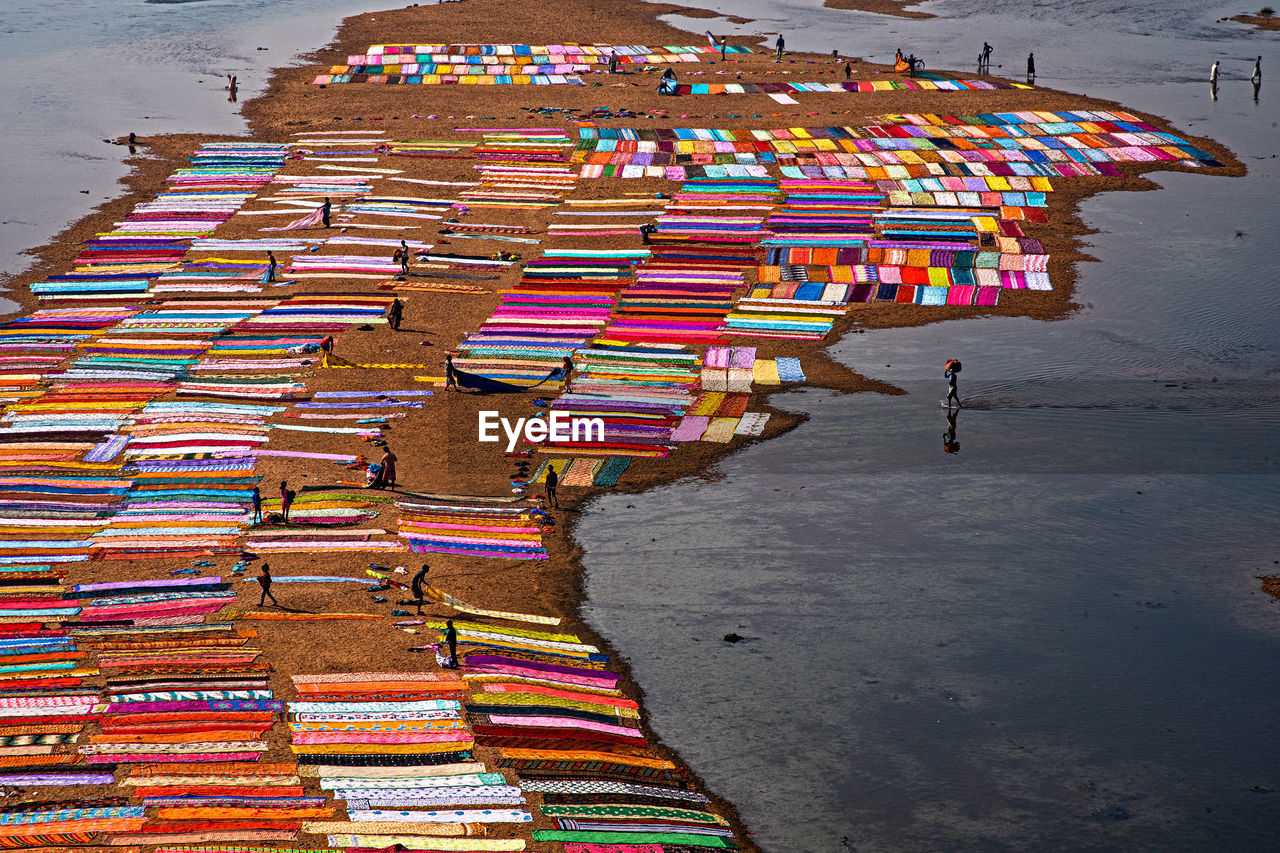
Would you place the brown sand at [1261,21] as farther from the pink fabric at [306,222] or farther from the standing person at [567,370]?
the standing person at [567,370]

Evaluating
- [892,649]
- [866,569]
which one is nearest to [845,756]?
[892,649]

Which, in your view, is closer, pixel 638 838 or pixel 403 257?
pixel 638 838

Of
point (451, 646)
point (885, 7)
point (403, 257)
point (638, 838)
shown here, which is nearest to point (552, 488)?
point (451, 646)

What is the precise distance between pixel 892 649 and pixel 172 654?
1622 centimetres

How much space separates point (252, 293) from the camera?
5212 cm

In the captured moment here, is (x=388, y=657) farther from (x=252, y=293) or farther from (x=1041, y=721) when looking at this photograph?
(x=252, y=293)

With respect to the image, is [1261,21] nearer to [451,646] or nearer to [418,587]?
[418,587]

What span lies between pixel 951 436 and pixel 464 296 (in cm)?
2097

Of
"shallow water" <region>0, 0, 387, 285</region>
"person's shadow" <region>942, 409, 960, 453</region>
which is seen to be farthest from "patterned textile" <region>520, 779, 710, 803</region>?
"shallow water" <region>0, 0, 387, 285</region>

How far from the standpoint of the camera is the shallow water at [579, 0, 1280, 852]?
25.9 meters

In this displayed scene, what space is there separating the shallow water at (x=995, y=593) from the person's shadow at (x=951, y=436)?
0.28 metres

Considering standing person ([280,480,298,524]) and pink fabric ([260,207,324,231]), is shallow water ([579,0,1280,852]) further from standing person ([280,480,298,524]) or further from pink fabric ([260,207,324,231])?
pink fabric ([260,207,324,231])

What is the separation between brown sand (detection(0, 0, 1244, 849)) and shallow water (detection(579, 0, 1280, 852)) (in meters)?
1.40

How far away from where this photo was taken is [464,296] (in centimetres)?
5200
